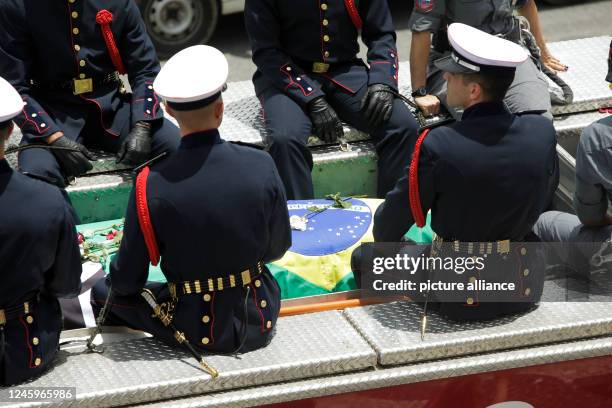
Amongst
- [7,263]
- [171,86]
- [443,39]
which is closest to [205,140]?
[171,86]

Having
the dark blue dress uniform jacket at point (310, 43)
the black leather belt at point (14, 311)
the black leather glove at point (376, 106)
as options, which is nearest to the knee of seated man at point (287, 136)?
the dark blue dress uniform jacket at point (310, 43)

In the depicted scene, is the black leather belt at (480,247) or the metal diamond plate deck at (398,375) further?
the black leather belt at (480,247)

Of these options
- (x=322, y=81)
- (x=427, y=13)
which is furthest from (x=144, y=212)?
(x=427, y=13)

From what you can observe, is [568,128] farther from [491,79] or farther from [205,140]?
[205,140]

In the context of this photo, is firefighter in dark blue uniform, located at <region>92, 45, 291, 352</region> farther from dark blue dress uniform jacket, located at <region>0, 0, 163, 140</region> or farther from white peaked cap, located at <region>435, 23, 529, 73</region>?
dark blue dress uniform jacket, located at <region>0, 0, 163, 140</region>

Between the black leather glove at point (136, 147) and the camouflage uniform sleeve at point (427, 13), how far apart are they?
1286 mm

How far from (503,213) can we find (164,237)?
41.8 inches

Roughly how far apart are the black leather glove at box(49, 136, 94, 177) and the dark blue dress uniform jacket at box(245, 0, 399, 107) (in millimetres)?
901

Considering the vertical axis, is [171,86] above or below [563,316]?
above

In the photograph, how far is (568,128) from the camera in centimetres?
464

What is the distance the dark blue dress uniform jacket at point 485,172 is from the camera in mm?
3236

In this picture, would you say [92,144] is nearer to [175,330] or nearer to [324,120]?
[324,120]

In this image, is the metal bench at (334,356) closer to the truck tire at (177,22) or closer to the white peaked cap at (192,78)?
the white peaked cap at (192,78)

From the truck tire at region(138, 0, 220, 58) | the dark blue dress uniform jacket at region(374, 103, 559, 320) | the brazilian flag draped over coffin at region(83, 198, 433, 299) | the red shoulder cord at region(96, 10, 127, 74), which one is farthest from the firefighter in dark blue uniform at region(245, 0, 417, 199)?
the truck tire at region(138, 0, 220, 58)
